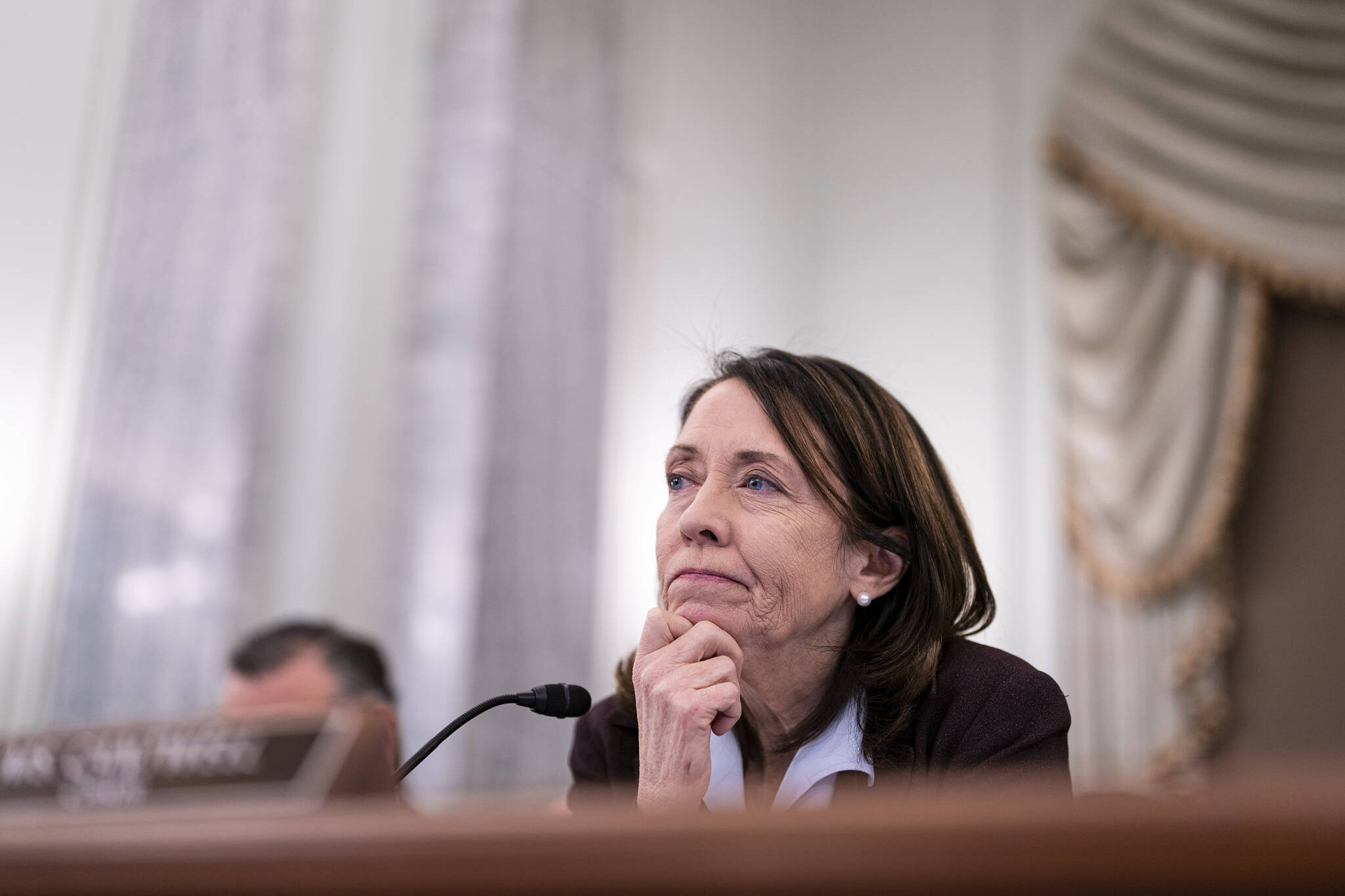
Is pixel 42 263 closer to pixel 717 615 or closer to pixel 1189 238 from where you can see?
pixel 717 615

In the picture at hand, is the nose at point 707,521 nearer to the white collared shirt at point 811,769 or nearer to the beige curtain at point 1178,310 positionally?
the white collared shirt at point 811,769

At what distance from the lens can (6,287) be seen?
3361 millimetres

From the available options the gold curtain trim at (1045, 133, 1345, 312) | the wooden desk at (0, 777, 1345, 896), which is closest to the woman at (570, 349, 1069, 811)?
the wooden desk at (0, 777, 1345, 896)

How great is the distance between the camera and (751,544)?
1.54m

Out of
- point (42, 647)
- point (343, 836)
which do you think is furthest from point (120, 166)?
point (343, 836)

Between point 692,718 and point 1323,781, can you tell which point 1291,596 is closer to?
point 692,718

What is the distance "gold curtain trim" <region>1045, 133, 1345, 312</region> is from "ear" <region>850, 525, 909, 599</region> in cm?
324

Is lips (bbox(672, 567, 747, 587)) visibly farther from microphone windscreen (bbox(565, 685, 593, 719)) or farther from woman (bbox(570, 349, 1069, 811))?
microphone windscreen (bbox(565, 685, 593, 719))

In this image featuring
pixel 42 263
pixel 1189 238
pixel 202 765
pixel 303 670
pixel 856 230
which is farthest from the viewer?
pixel 856 230

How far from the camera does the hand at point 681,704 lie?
4.46 ft

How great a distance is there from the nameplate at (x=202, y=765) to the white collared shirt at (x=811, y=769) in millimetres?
694

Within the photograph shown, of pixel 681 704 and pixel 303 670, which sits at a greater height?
pixel 681 704

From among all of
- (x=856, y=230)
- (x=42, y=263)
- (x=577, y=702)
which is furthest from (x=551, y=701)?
(x=856, y=230)

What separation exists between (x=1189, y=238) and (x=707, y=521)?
3489 millimetres
